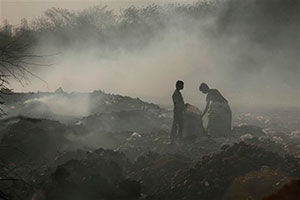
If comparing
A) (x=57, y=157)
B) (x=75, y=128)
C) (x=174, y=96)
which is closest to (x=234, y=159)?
(x=174, y=96)

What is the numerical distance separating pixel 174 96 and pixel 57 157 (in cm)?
516

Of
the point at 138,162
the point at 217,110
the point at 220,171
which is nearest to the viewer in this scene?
the point at 220,171

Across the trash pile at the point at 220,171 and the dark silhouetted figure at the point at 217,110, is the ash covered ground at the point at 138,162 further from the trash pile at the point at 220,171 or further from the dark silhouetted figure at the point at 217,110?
the dark silhouetted figure at the point at 217,110

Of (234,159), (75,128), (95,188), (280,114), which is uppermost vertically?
(280,114)

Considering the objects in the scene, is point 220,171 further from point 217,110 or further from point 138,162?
point 217,110

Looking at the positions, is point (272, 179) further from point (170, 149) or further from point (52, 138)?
point (52, 138)

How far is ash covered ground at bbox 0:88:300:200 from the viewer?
33.2 ft

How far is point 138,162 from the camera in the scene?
14.6 meters

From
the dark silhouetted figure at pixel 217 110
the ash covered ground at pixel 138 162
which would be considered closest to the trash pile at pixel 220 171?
the ash covered ground at pixel 138 162

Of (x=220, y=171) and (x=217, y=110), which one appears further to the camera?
(x=217, y=110)

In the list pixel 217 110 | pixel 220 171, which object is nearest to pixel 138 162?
pixel 220 171

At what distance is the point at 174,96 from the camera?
16938 millimetres

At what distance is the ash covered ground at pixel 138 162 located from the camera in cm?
1012

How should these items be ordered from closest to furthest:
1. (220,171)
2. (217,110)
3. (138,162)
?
1. (220,171)
2. (138,162)
3. (217,110)
